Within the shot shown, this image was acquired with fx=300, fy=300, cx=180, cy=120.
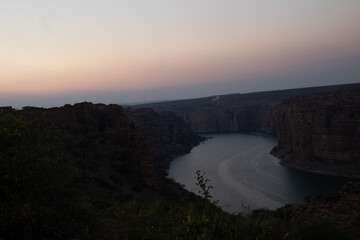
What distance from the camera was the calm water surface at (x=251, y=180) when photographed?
3030 cm

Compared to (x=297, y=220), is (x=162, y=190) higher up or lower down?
lower down

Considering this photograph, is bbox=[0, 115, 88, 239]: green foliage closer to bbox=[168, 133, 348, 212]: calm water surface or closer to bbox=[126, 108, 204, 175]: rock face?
bbox=[168, 133, 348, 212]: calm water surface

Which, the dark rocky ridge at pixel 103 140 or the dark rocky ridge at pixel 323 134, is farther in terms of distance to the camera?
the dark rocky ridge at pixel 323 134

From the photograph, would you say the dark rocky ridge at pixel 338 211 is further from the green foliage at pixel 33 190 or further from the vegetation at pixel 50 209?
the green foliage at pixel 33 190

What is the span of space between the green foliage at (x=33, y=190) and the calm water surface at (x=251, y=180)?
19.2 metres

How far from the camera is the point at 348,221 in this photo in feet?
38.2

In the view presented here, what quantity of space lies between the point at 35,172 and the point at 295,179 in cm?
3663

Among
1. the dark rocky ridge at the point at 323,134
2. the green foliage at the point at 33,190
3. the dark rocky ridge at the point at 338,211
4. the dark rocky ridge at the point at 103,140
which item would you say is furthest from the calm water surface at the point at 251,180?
the green foliage at the point at 33,190

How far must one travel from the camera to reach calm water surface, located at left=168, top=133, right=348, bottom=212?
30.3 meters

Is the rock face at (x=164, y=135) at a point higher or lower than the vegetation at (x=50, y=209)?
lower

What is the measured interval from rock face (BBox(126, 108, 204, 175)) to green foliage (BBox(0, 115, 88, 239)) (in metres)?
42.7

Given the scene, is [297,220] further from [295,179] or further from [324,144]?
[324,144]

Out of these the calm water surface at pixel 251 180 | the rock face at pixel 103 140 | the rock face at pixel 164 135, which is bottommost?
the calm water surface at pixel 251 180

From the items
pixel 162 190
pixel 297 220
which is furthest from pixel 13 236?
pixel 162 190
